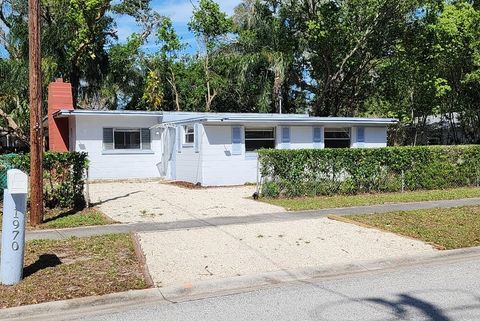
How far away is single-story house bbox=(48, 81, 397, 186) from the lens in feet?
63.1

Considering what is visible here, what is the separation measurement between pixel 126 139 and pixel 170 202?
8835 mm

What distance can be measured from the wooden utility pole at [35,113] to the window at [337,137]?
1377cm

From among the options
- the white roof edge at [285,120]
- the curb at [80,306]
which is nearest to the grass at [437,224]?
the curb at [80,306]

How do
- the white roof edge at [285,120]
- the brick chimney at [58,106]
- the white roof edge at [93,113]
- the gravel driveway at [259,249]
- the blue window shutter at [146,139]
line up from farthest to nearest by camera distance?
1. the blue window shutter at [146,139]
2. the brick chimney at [58,106]
3. the white roof edge at [93,113]
4. the white roof edge at [285,120]
5. the gravel driveway at [259,249]

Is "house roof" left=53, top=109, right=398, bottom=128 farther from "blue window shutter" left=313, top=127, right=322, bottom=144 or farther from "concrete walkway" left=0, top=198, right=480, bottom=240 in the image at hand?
"concrete walkway" left=0, top=198, right=480, bottom=240

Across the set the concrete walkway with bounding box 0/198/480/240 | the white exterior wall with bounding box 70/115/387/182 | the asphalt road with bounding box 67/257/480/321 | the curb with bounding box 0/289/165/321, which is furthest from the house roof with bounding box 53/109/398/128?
Result: the curb with bounding box 0/289/165/321

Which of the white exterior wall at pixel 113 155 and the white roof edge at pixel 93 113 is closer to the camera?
the white roof edge at pixel 93 113

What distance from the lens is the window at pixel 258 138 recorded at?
20.0 meters

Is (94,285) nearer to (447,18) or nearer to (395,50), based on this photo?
(447,18)

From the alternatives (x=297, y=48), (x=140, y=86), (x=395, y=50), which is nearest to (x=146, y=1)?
(x=140, y=86)

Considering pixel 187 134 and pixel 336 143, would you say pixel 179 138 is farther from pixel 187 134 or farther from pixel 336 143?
pixel 336 143

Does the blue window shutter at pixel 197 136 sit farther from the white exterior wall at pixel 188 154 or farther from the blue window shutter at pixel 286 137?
the blue window shutter at pixel 286 137

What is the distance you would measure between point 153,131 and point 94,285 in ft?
56.3

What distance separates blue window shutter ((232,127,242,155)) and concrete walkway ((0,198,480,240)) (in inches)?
295
